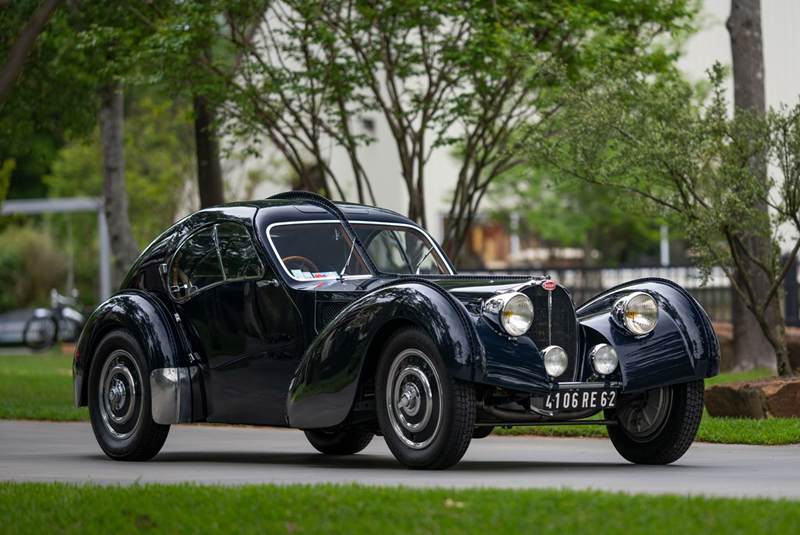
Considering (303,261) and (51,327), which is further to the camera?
(51,327)

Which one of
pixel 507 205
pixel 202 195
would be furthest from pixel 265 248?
pixel 507 205

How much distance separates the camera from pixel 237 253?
9.97 metres

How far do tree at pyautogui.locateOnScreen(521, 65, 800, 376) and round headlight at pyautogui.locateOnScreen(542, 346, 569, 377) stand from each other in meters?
4.95

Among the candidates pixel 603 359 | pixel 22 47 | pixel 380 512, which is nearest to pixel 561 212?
pixel 22 47

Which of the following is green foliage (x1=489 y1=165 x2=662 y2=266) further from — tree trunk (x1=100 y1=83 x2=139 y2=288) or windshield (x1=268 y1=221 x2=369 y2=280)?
windshield (x1=268 y1=221 x2=369 y2=280)

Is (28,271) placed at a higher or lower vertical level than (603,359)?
higher

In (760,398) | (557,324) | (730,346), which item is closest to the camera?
(557,324)

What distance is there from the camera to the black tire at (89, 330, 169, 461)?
33.1 ft

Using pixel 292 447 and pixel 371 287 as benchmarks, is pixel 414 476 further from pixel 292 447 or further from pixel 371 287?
pixel 292 447

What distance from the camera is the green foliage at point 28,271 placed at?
41594 millimetres

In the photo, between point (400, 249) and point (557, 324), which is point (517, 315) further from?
point (400, 249)

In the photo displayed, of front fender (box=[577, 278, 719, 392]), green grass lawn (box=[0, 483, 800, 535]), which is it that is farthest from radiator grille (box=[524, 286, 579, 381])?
A: green grass lawn (box=[0, 483, 800, 535])

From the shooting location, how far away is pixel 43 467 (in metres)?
9.58

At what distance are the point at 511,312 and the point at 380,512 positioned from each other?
2.24 meters
